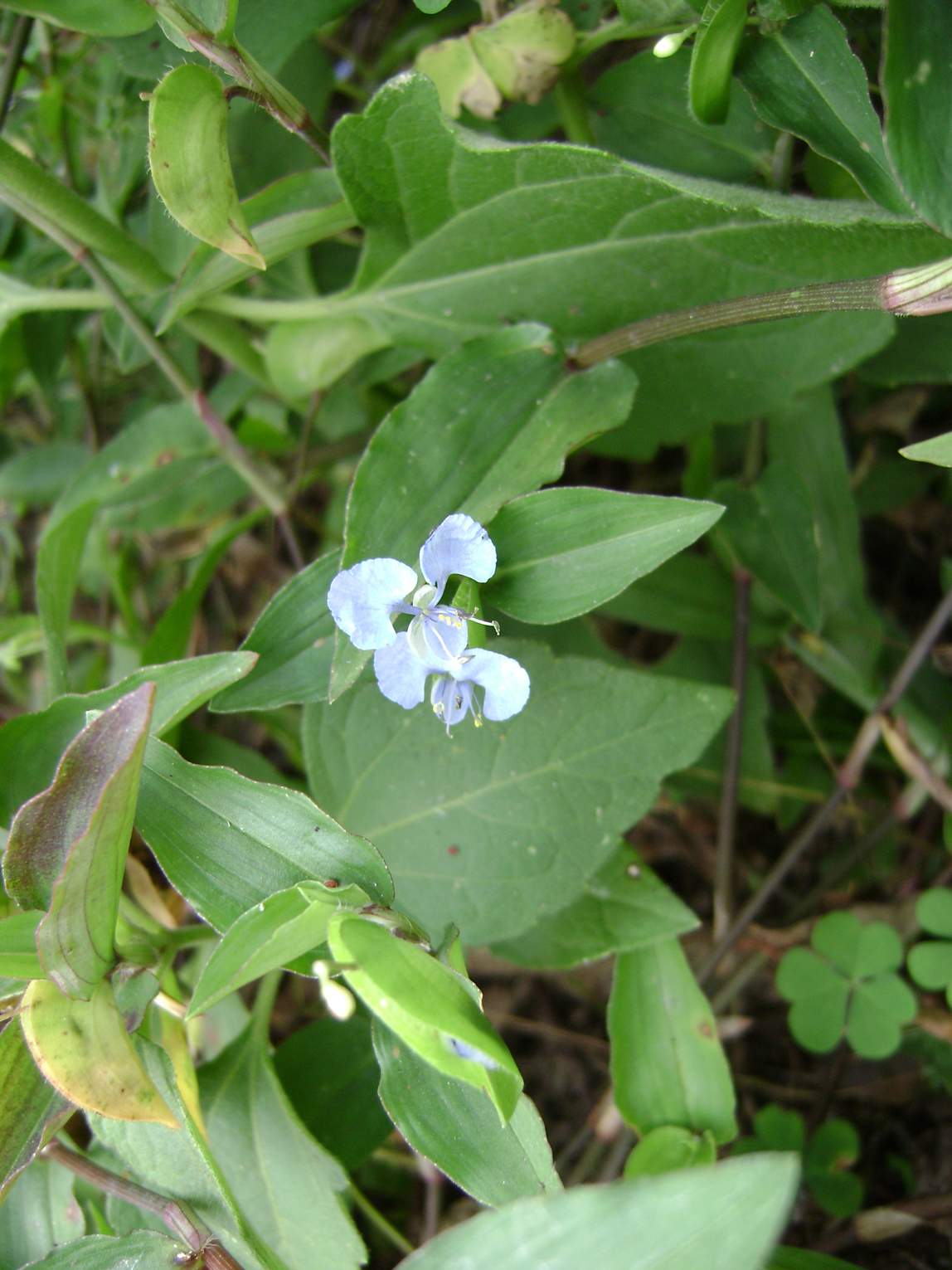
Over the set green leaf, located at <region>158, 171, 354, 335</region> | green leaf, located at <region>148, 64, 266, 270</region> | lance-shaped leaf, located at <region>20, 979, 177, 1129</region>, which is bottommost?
lance-shaped leaf, located at <region>20, 979, 177, 1129</region>

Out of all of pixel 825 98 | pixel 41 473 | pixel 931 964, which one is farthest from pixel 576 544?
pixel 41 473

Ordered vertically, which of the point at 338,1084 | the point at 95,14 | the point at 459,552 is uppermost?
the point at 95,14

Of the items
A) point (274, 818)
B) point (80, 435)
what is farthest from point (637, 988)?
point (80, 435)

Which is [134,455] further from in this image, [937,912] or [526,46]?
[937,912]

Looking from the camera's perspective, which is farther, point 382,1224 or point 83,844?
point 382,1224

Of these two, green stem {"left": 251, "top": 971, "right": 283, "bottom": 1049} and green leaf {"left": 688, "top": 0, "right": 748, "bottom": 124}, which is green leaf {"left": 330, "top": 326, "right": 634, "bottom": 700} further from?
green stem {"left": 251, "top": 971, "right": 283, "bottom": 1049}

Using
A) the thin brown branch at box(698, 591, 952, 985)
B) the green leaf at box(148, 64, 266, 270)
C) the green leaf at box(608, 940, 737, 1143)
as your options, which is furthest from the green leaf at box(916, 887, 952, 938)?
the green leaf at box(148, 64, 266, 270)

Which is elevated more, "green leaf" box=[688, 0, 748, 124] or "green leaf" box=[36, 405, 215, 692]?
"green leaf" box=[688, 0, 748, 124]
